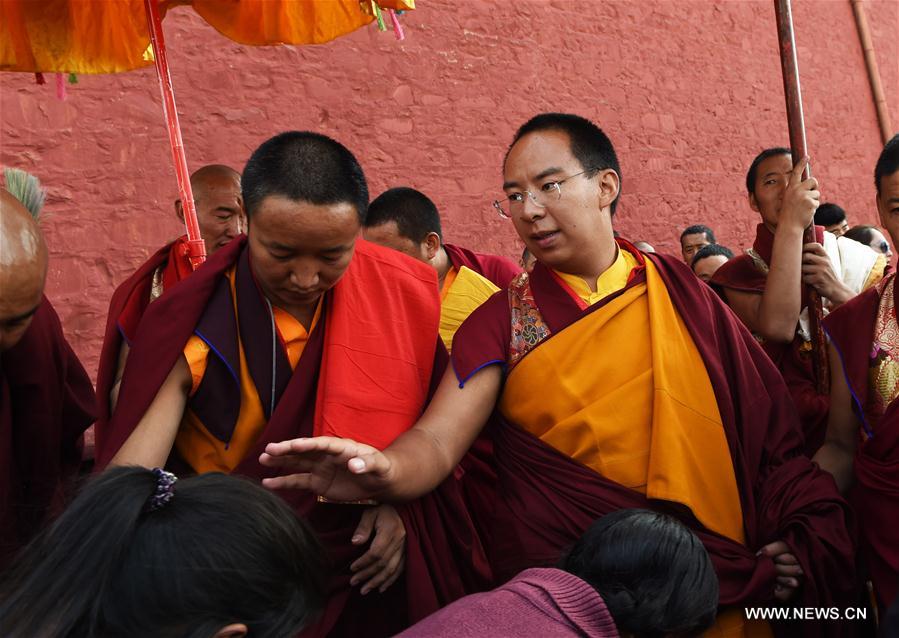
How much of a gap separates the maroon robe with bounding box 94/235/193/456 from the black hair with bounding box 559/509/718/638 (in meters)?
1.38

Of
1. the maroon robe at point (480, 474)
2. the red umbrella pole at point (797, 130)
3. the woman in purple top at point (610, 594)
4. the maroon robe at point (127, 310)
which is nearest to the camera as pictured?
the woman in purple top at point (610, 594)

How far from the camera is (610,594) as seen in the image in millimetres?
1532

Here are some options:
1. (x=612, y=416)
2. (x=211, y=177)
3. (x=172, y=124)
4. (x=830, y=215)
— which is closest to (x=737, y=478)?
(x=612, y=416)

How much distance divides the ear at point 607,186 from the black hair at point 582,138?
0.05ft

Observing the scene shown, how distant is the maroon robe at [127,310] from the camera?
2426mm

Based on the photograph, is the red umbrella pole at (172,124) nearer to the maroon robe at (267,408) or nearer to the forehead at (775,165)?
the maroon robe at (267,408)

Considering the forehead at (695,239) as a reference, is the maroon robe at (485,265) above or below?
above

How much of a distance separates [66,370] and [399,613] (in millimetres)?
1122

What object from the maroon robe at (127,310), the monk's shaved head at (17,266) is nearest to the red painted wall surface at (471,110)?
the maroon robe at (127,310)

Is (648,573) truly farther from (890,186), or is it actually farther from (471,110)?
(471,110)

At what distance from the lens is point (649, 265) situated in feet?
7.72

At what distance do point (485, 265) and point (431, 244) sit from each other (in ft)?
1.06

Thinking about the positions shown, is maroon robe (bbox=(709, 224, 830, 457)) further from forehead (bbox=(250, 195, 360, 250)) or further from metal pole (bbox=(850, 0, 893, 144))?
metal pole (bbox=(850, 0, 893, 144))

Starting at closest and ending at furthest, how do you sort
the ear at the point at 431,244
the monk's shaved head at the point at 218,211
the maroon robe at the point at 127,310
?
1. the maroon robe at the point at 127,310
2. the monk's shaved head at the point at 218,211
3. the ear at the point at 431,244
